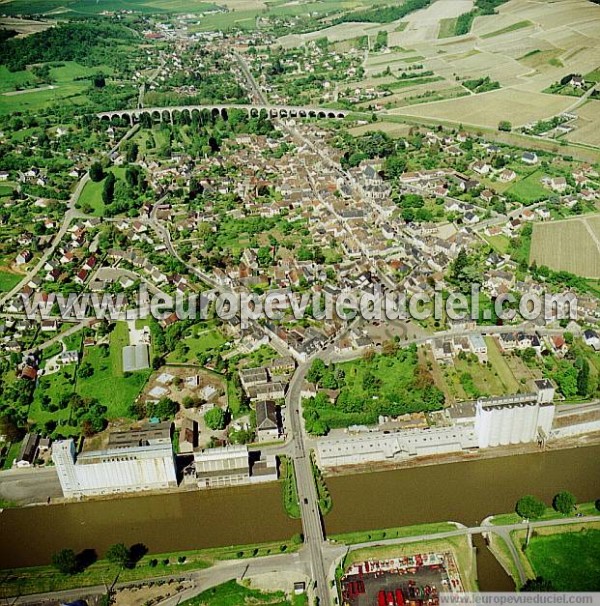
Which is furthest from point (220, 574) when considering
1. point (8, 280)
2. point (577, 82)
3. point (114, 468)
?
point (577, 82)

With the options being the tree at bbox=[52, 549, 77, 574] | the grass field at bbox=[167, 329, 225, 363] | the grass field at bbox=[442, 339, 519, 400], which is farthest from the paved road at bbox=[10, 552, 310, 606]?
the grass field at bbox=[167, 329, 225, 363]

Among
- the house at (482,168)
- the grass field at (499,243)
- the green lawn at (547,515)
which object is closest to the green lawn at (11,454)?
the green lawn at (547,515)

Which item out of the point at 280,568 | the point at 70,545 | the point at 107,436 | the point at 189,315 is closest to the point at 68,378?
the point at 107,436

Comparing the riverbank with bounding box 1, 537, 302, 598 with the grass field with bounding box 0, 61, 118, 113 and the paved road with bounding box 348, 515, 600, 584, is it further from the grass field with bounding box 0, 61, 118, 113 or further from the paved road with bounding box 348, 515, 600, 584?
the grass field with bounding box 0, 61, 118, 113

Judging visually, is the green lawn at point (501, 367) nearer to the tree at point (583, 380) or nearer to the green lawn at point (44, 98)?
the tree at point (583, 380)

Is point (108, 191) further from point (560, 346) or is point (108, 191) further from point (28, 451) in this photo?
point (560, 346)

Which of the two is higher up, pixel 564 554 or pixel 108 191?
pixel 108 191
